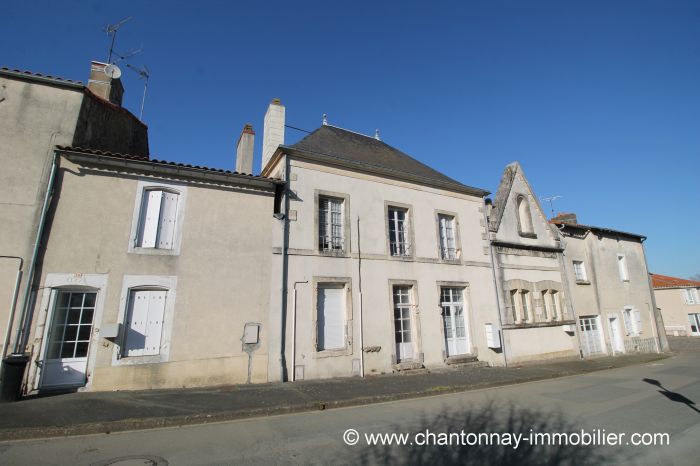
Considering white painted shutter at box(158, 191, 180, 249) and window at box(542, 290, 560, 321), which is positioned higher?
white painted shutter at box(158, 191, 180, 249)

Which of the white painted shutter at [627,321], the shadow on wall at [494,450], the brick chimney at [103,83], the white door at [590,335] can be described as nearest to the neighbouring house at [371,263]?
the shadow on wall at [494,450]

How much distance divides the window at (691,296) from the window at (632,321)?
60.1 ft

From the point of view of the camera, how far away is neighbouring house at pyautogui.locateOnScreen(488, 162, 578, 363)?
12461 millimetres

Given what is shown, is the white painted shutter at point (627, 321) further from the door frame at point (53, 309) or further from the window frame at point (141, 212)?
the door frame at point (53, 309)

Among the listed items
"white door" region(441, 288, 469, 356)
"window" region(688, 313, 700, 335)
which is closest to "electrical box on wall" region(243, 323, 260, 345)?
"white door" region(441, 288, 469, 356)

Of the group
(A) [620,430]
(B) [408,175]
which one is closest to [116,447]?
(A) [620,430]

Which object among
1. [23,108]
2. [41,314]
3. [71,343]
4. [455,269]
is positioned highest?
[23,108]

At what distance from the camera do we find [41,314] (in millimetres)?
6684

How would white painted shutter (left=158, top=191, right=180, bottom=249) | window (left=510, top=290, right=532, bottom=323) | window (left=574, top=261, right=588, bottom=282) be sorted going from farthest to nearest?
window (left=574, top=261, right=588, bottom=282) → window (left=510, top=290, right=532, bottom=323) → white painted shutter (left=158, top=191, right=180, bottom=249)

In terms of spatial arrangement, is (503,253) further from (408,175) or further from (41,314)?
(41,314)

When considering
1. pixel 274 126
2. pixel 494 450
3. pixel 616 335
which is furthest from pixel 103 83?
pixel 616 335

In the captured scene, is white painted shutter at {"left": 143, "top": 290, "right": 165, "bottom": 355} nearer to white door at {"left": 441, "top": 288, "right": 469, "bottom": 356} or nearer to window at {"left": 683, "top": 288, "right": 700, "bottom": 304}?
white door at {"left": 441, "top": 288, "right": 469, "bottom": 356}

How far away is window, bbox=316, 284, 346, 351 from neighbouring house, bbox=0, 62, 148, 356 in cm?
603

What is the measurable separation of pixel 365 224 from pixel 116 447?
7.67m
